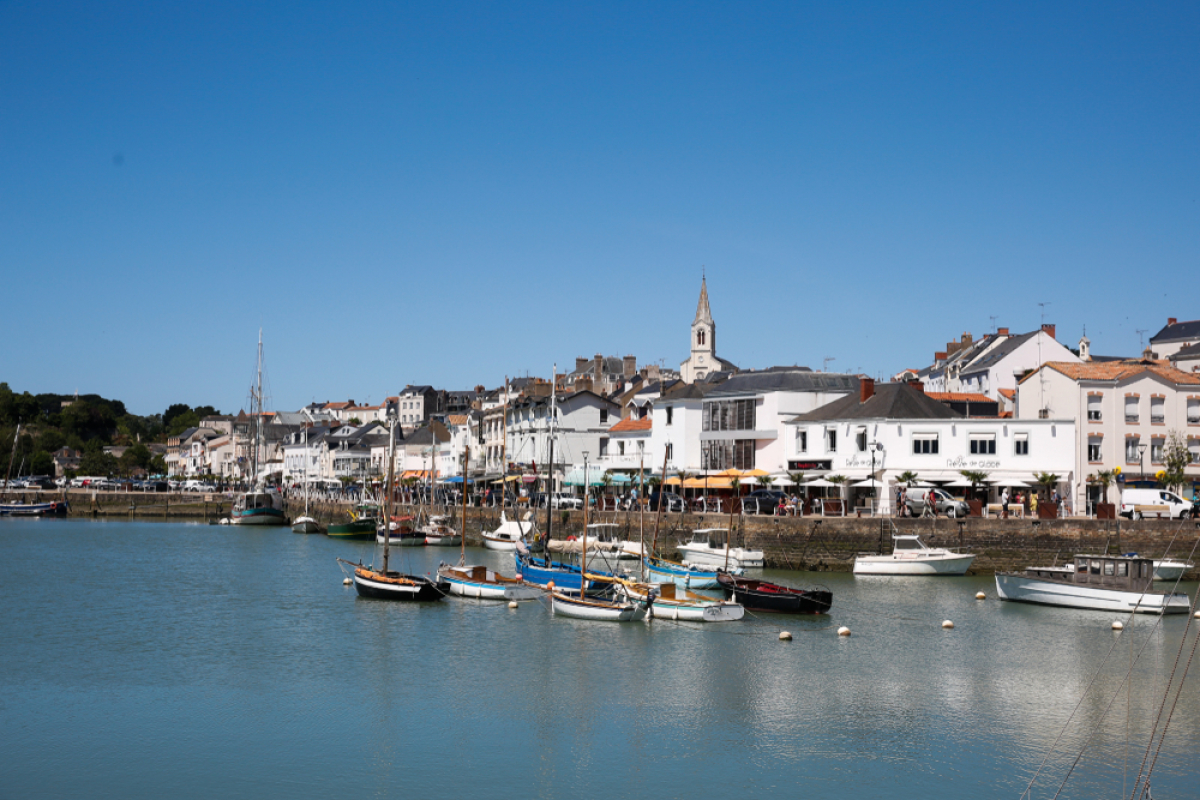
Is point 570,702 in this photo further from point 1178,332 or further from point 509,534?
point 1178,332

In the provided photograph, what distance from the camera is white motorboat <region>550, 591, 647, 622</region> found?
4009 centimetres

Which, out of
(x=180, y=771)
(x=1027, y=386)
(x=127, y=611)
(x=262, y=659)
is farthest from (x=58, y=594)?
(x=1027, y=386)

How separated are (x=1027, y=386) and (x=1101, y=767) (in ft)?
164

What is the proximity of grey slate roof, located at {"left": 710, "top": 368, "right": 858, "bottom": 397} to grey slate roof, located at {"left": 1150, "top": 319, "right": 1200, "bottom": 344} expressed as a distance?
51222mm

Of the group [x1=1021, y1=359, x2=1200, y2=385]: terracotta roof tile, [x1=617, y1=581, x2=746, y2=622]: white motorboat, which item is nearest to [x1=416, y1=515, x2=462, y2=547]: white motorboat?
[x1=617, y1=581, x2=746, y2=622]: white motorboat

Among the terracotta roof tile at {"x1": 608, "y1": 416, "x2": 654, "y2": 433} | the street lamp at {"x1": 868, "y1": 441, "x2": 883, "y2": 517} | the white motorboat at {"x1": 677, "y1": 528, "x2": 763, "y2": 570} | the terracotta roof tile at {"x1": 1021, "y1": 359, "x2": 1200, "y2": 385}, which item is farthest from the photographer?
the terracotta roof tile at {"x1": 608, "y1": 416, "x2": 654, "y2": 433}

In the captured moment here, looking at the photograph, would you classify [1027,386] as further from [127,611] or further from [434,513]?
[127,611]

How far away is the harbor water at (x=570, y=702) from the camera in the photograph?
22.9 m

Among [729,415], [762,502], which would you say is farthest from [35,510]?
[762,502]

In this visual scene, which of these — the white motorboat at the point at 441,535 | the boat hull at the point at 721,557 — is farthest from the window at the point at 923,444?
the white motorboat at the point at 441,535

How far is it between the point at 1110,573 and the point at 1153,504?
15.6 meters

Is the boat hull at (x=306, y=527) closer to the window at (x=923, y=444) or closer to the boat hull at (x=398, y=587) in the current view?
the boat hull at (x=398, y=587)

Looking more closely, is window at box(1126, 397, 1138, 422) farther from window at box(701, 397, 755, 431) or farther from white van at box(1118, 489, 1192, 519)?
window at box(701, 397, 755, 431)

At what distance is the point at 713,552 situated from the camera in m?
56.7
